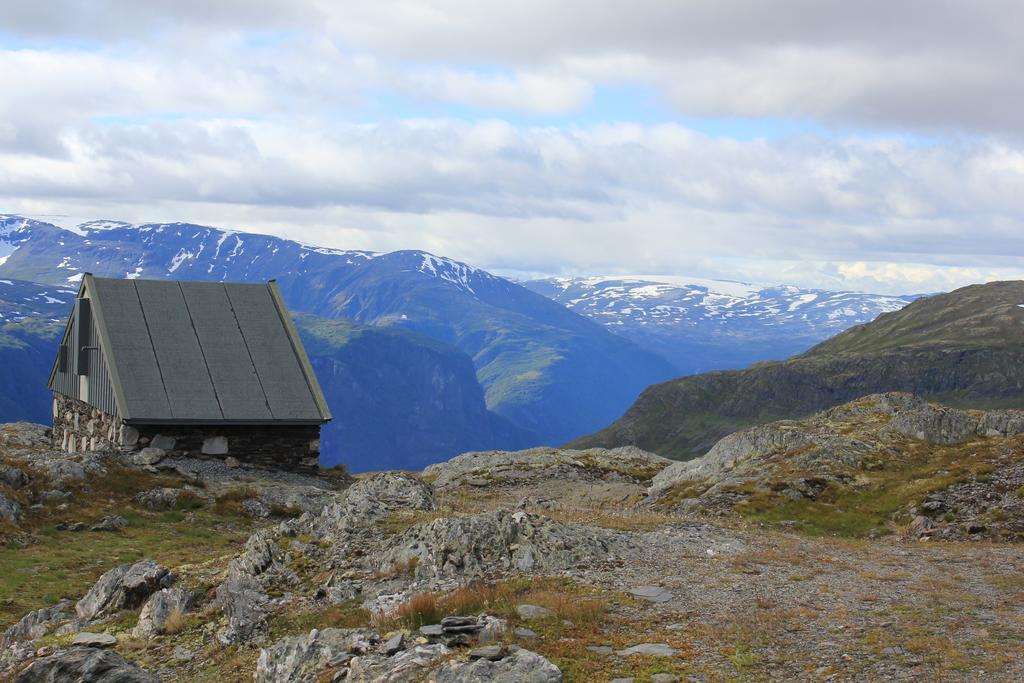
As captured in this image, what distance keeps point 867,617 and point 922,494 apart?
22896 mm

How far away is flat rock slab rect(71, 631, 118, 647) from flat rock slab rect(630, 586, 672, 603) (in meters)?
11.6

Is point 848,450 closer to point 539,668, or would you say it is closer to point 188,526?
point 188,526

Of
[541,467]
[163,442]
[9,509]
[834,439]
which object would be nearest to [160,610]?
[9,509]

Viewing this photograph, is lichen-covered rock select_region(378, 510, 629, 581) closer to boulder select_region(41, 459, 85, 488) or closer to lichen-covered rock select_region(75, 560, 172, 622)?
lichen-covered rock select_region(75, 560, 172, 622)

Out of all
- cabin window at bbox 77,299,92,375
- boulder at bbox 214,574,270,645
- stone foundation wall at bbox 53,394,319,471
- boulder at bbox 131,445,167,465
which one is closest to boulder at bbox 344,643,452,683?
boulder at bbox 214,574,270,645

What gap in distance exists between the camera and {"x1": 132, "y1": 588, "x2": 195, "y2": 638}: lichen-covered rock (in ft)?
68.7

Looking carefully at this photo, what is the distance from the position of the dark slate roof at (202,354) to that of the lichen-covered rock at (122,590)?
72.6 ft

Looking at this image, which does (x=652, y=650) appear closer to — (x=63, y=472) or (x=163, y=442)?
(x=63, y=472)

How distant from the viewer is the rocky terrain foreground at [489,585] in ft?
53.6

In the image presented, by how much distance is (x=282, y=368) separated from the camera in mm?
49938

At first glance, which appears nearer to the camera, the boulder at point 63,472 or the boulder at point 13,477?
the boulder at point 13,477

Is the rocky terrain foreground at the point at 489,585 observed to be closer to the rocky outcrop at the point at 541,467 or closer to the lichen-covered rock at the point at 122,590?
the lichen-covered rock at the point at 122,590

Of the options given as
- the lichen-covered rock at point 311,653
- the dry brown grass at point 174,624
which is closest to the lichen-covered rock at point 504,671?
the lichen-covered rock at point 311,653

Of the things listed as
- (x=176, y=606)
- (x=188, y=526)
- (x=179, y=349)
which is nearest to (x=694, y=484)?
(x=188, y=526)
